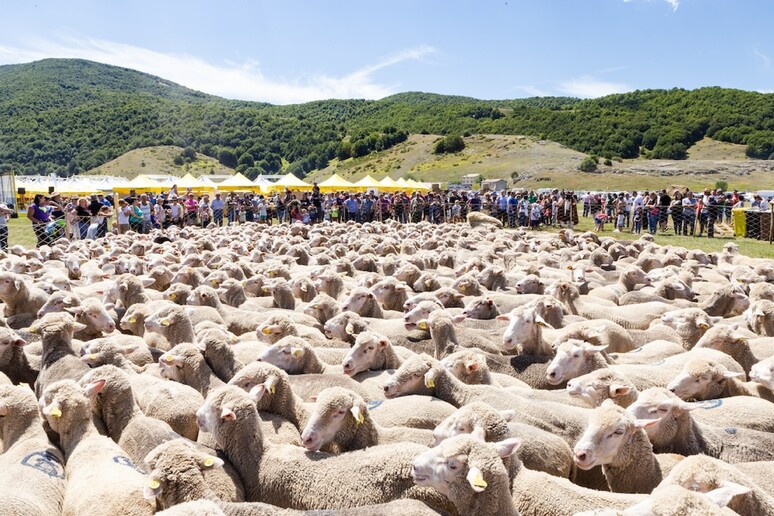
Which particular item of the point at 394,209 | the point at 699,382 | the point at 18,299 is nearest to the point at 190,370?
the point at 18,299

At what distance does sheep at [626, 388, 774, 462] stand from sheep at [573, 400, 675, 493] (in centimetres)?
30

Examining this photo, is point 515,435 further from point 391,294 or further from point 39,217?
point 39,217

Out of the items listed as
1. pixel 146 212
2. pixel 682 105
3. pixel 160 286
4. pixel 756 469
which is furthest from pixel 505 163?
pixel 756 469

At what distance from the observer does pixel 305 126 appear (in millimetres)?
137625

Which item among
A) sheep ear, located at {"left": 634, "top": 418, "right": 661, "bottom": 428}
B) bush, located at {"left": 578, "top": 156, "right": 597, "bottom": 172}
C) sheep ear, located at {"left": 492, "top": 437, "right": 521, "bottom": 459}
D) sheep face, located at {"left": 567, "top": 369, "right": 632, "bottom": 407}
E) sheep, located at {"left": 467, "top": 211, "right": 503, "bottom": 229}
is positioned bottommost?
sheep face, located at {"left": 567, "top": 369, "right": 632, "bottom": 407}

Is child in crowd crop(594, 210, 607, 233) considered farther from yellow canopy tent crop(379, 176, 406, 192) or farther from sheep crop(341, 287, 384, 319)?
sheep crop(341, 287, 384, 319)

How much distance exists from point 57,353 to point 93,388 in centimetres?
139

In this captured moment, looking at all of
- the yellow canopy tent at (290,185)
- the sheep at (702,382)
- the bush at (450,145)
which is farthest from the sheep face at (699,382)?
the bush at (450,145)

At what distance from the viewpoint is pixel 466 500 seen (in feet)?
11.2

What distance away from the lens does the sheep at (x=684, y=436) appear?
174 inches

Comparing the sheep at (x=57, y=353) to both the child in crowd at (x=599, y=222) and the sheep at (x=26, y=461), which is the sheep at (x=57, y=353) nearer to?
the sheep at (x=26, y=461)

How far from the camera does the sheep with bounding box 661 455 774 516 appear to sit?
335cm

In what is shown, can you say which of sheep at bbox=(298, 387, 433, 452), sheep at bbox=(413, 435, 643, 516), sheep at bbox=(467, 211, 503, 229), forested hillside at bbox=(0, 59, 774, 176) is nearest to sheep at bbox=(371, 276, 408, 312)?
sheep at bbox=(298, 387, 433, 452)

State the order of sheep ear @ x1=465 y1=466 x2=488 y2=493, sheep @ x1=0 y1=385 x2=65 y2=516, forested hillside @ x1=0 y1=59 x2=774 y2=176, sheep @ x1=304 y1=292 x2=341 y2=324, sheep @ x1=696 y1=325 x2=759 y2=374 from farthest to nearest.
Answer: forested hillside @ x1=0 y1=59 x2=774 y2=176 → sheep @ x1=304 y1=292 x2=341 y2=324 → sheep @ x1=696 y1=325 x2=759 y2=374 → sheep @ x1=0 y1=385 x2=65 y2=516 → sheep ear @ x1=465 y1=466 x2=488 y2=493
